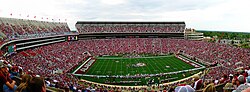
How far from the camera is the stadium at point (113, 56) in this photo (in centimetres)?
2677

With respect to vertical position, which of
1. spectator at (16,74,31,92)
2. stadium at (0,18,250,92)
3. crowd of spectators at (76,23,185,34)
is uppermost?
spectator at (16,74,31,92)

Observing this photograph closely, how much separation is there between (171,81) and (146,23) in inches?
2079

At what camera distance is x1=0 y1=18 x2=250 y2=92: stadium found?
26766mm

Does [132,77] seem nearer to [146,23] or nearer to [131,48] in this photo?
[131,48]

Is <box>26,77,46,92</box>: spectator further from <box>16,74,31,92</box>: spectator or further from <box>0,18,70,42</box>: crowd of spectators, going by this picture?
<box>0,18,70,42</box>: crowd of spectators

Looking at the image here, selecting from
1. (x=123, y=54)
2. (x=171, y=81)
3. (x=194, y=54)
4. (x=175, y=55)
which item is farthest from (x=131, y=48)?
(x=171, y=81)

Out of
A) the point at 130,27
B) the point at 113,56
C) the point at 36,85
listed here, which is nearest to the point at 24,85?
the point at 36,85

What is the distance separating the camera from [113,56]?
5262cm

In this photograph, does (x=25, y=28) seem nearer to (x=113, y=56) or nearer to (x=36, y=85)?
(x=113, y=56)

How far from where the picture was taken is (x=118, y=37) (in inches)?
2958

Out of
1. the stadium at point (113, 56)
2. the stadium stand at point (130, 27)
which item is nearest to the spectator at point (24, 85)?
the stadium at point (113, 56)

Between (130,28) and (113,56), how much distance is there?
1060 inches

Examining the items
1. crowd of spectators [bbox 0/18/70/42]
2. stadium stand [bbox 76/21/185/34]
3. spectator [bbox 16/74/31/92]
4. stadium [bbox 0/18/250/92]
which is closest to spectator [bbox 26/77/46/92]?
spectator [bbox 16/74/31/92]

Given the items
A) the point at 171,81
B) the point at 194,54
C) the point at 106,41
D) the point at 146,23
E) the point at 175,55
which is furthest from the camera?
the point at 146,23
